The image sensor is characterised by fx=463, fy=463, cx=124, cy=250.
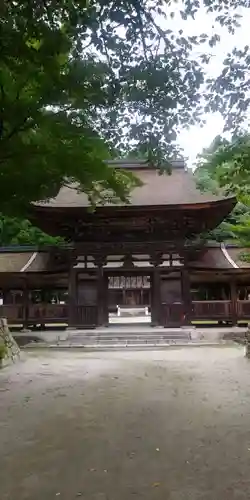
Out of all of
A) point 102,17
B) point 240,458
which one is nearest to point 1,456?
point 240,458

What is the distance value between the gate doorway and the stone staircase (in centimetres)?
Result: 1087

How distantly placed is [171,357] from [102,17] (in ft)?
27.6

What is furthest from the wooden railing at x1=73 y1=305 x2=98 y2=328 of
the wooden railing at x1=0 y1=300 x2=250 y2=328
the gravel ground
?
the gravel ground

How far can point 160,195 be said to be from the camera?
682 inches

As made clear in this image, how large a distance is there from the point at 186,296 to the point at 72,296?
405 cm

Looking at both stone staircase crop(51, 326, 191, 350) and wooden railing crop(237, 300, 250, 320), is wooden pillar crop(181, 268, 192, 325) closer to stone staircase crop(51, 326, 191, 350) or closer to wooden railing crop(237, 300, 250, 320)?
stone staircase crop(51, 326, 191, 350)

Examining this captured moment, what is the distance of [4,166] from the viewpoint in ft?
20.4

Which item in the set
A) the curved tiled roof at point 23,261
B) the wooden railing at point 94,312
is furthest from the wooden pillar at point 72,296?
the curved tiled roof at point 23,261

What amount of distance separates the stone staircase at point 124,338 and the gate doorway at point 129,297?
1087 centimetres

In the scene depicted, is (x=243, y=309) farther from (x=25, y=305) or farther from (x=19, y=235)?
(x=19, y=235)

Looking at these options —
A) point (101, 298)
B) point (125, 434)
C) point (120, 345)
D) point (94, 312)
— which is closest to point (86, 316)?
point (94, 312)

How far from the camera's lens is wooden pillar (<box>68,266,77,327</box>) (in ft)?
53.6

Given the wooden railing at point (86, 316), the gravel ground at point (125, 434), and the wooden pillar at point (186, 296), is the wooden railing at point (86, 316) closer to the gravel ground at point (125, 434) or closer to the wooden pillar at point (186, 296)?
the wooden pillar at point (186, 296)

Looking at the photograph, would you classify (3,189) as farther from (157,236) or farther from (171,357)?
(157,236)
